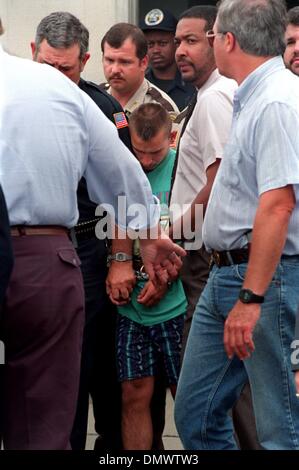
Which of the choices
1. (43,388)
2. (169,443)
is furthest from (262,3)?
(169,443)

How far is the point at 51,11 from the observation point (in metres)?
8.38

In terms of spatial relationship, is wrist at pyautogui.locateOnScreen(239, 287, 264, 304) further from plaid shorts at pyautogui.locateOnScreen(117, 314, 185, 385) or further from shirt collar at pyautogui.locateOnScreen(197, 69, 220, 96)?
shirt collar at pyautogui.locateOnScreen(197, 69, 220, 96)

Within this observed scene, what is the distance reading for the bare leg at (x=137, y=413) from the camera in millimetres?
5805

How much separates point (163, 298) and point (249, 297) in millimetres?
1533

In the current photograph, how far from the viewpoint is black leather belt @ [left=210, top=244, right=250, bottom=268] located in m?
4.55

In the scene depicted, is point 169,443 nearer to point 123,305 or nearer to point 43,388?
point 123,305

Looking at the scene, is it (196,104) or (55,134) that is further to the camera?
(196,104)

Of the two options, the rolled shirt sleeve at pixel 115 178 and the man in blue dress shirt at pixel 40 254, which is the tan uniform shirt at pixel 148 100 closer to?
the rolled shirt sleeve at pixel 115 178

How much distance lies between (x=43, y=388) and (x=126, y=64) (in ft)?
9.17

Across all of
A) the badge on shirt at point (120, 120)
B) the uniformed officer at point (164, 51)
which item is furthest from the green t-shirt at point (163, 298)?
the uniformed officer at point (164, 51)

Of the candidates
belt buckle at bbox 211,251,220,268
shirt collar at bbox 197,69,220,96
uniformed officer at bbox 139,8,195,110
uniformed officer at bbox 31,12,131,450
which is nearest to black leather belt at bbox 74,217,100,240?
uniformed officer at bbox 31,12,131,450

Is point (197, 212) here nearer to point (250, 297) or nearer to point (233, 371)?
point (233, 371)

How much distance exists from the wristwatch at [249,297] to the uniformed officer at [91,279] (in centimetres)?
146

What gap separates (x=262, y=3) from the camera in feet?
15.1
